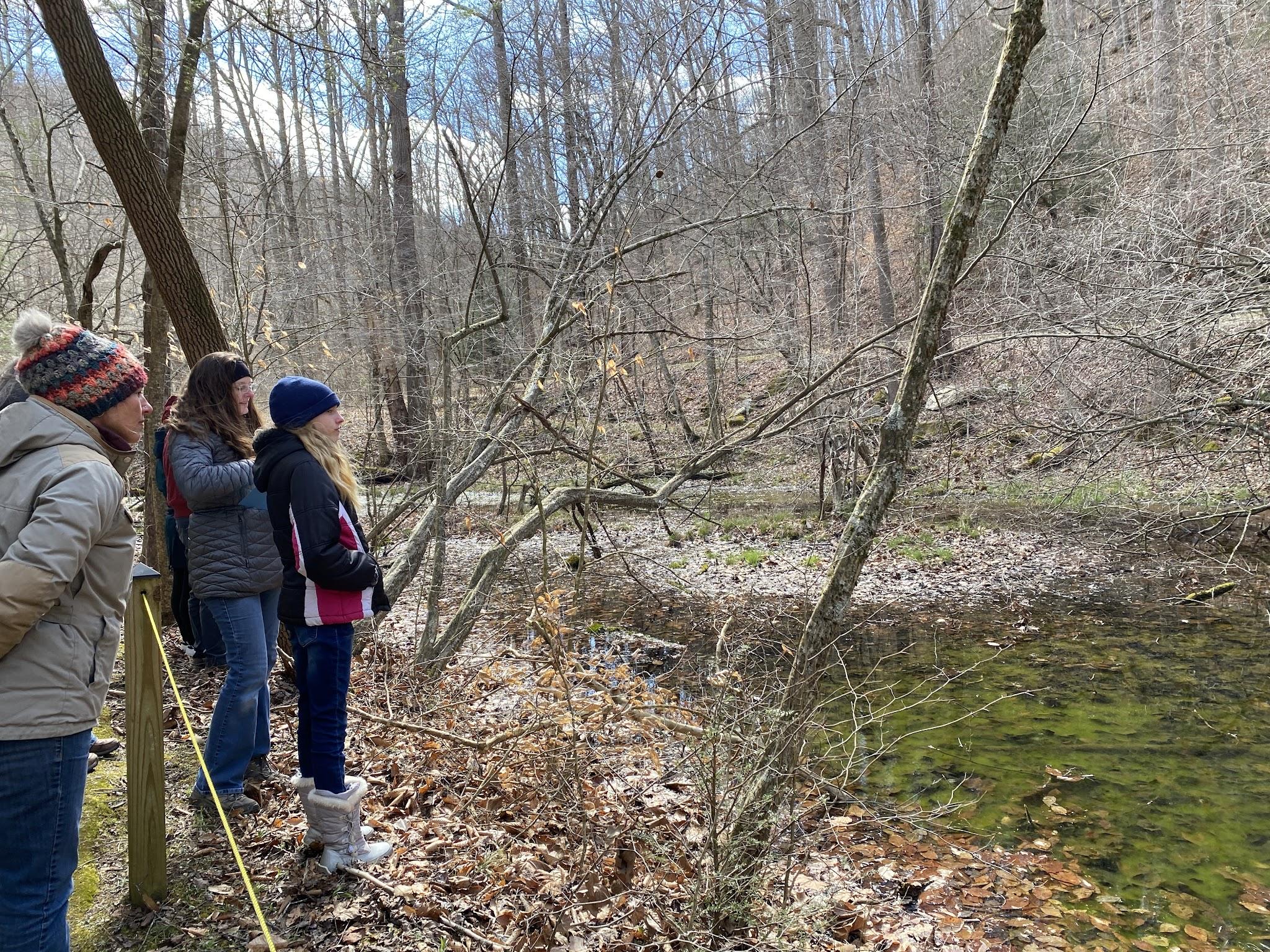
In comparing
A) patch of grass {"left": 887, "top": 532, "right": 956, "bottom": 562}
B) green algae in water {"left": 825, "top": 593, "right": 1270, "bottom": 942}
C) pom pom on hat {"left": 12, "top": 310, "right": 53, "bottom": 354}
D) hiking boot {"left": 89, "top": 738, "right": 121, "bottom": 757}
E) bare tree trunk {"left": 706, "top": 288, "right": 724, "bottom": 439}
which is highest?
bare tree trunk {"left": 706, "top": 288, "right": 724, "bottom": 439}

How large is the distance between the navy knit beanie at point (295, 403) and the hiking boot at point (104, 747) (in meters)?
2.31

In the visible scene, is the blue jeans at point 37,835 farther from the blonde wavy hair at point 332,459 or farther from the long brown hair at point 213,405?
the long brown hair at point 213,405

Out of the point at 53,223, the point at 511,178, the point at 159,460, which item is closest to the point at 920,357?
the point at 159,460

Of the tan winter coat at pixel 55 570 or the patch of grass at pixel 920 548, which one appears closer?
the tan winter coat at pixel 55 570

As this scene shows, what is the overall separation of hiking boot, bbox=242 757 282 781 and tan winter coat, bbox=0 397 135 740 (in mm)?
2023

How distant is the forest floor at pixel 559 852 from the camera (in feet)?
10.2

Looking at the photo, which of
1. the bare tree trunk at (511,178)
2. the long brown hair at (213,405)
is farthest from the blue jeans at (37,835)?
the bare tree trunk at (511,178)

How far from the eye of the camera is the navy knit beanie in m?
3.32

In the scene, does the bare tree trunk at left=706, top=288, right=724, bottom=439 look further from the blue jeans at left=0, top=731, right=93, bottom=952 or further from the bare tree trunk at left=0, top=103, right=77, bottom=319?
the blue jeans at left=0, top=731, right=93, bottom=952

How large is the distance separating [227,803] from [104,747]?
3.84 ft

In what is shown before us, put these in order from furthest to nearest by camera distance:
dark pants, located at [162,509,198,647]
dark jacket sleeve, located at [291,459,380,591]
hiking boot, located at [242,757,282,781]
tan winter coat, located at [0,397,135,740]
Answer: dark pants, located at [162,509,198,647], hiking boot, located at [242,757,282,781], dark jacket sleeve, located at [291,459,380,591], tan winter coat, located at [0,397,135,740]

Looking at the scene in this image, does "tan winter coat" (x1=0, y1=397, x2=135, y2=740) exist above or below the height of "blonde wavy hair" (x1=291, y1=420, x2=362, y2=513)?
below

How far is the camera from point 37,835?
7.14 ft

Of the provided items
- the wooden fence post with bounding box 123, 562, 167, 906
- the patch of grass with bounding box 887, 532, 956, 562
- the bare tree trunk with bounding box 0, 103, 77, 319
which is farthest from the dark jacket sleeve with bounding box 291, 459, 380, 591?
the patch of grass with bounding box 887, 532, 956, 562
